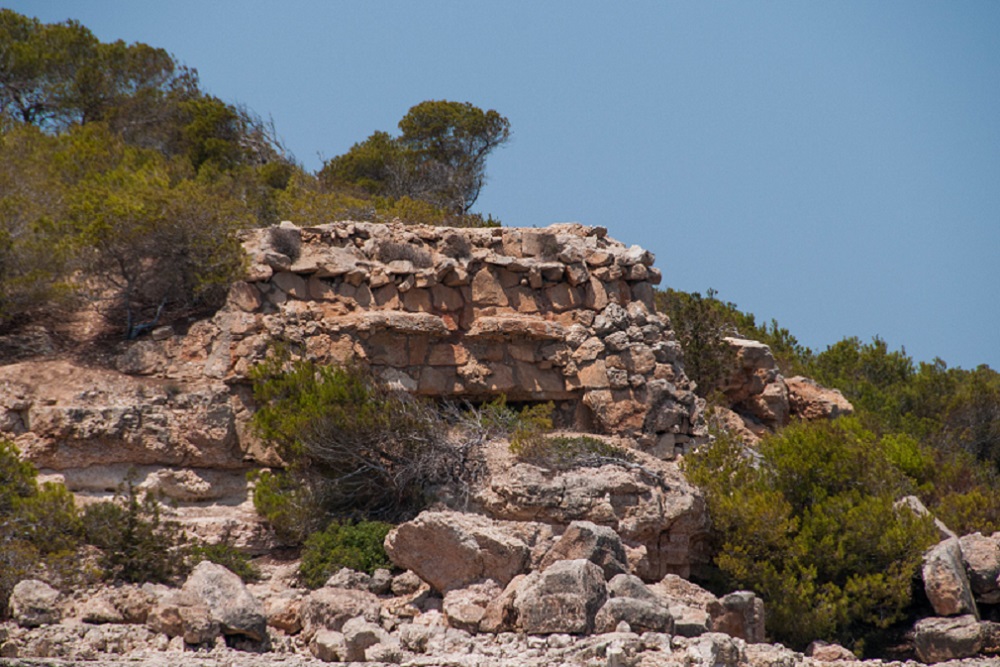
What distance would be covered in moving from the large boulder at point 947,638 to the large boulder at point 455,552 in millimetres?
5680

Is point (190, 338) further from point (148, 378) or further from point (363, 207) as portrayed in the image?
point (363, 207)

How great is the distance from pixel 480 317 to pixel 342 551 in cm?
487

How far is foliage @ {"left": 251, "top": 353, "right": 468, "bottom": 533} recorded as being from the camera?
17.6 m

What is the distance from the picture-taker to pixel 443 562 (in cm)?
1575

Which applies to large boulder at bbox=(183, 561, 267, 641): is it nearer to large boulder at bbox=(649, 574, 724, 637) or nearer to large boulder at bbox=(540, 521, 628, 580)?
large boulder at bbox=(540, 521, 628, 580)

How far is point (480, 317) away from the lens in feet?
65.0

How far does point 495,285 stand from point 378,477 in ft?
12.3

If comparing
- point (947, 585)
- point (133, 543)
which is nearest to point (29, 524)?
point (133, 543)

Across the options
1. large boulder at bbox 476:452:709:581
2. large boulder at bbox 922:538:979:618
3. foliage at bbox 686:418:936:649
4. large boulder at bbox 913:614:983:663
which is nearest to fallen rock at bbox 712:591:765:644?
foliage at bbox 686:418:936:649

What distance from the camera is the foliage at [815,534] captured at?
17.5 m

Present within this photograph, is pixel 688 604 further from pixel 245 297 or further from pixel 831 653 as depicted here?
pixel 245 297

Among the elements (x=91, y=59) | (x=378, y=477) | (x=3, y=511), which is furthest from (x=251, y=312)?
(x=91, y=59)

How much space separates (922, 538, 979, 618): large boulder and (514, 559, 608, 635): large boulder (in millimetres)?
5706

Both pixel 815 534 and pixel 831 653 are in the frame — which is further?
pixel 815 534
